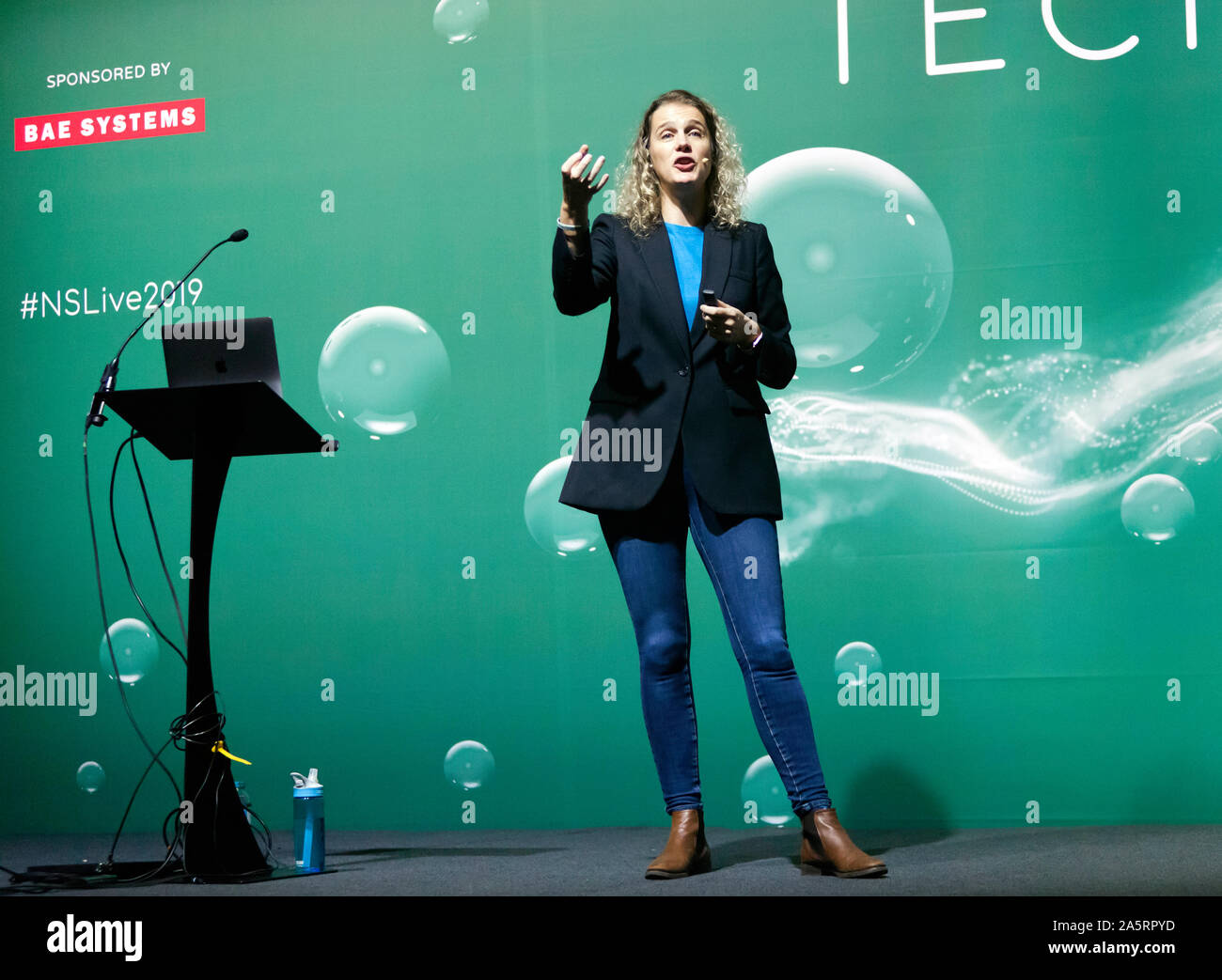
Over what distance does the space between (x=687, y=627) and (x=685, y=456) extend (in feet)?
1.11

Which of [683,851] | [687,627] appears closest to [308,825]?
[683,851]

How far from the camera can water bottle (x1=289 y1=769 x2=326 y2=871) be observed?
8.45 ft

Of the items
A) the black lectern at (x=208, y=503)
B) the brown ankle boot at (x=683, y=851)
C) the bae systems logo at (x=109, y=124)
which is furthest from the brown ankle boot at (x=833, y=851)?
the bae systems logo at (x=109, y=124)

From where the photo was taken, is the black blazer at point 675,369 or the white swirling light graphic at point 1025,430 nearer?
the black blazer at point 675,369

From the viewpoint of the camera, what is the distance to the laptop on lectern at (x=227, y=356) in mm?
2516

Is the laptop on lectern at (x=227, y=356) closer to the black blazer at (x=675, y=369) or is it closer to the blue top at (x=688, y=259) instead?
the black blazer at (x=675, y=369)

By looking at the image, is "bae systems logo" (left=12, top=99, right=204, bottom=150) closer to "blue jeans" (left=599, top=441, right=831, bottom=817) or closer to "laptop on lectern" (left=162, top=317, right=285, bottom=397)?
"laptop on lectern" (left=162, top=317, right=285, bottom=397)

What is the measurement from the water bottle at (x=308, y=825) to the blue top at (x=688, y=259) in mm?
1279

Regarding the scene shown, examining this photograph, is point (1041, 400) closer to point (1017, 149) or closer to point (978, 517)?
point (978, 517)

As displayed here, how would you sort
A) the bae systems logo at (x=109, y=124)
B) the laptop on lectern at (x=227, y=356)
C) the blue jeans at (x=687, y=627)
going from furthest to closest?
the bae systems logo at (x=109, y=124) < the laptop on lectern at (x=227, y=356) < the blue jeans at (x=687, y=627)

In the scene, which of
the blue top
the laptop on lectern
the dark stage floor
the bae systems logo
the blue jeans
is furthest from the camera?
the bae systems logo

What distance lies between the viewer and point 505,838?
3227 mm

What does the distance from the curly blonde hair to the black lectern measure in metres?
0.79

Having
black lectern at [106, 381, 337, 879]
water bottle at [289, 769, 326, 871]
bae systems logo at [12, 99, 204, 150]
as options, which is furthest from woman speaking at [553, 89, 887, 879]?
bae systems logo at [12, 99, 204, 150]
